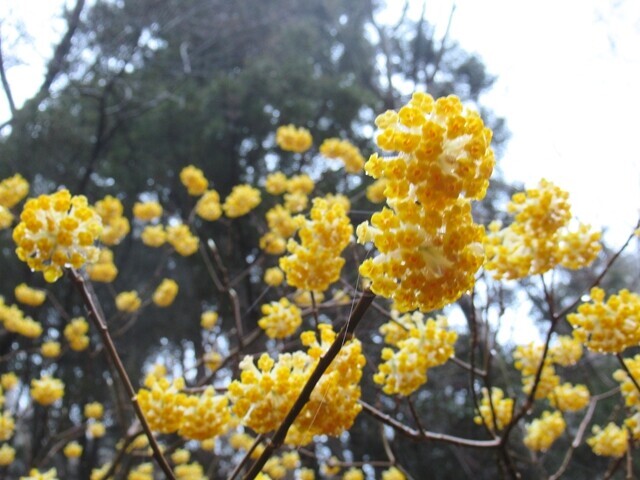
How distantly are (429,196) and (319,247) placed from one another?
27.3 inches

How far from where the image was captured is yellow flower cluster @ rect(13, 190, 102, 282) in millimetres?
1267

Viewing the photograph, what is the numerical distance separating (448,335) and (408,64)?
208 inches

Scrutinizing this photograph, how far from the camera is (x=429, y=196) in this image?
786mm

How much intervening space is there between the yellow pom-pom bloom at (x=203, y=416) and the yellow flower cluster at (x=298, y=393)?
43 cm

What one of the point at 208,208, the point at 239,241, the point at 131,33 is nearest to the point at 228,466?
the point at 239,241

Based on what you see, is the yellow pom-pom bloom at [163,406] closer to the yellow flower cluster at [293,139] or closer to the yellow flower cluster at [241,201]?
the yellow flower cluster at [241,201]

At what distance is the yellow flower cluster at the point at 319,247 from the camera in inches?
56.1

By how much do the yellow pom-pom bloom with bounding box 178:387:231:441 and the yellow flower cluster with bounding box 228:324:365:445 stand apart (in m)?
0.43

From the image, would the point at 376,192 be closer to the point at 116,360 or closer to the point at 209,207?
the point at 209,207

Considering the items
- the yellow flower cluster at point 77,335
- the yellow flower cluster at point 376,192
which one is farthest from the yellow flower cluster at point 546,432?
the yellow flower cluster at point 77,335

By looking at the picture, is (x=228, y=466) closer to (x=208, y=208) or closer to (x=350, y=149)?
(x=208, y=208)

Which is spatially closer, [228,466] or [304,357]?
[304,357]

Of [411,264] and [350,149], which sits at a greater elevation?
[350,149]

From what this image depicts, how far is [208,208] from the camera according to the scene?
373cm
